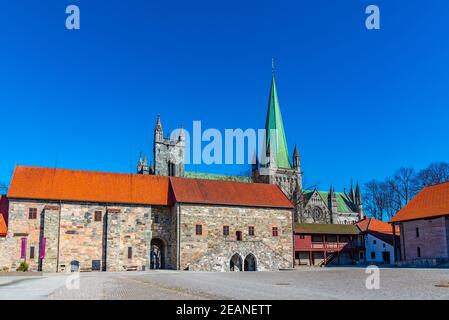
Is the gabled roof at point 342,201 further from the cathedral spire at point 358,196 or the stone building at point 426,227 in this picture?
the stone building at point 426,227

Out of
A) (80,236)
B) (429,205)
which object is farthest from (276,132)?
(80,236)

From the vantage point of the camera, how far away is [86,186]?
4481 cm

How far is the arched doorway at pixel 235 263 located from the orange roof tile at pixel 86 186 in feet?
27.6

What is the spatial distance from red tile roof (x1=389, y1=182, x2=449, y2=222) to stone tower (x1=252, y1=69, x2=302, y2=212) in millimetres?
40447

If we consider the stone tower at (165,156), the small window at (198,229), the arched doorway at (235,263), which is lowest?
the arched doorway at (235,263)

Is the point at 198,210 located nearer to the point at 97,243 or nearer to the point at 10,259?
the point at 97,243

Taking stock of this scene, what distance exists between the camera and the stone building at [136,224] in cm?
4059

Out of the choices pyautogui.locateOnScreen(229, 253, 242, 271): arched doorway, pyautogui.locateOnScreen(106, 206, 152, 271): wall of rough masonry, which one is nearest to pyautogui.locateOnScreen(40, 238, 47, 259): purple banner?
pyautogui.locateOnScreen(106, 206, 152, 271): wall of rough masonry

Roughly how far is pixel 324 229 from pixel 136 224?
23067 mm

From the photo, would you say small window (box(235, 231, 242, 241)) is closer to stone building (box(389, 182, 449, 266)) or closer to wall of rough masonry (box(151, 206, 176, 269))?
wall of rough masonry (box(151, 206, 176, 269))

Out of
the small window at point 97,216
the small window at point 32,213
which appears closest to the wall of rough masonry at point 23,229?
the small window at point 32,213

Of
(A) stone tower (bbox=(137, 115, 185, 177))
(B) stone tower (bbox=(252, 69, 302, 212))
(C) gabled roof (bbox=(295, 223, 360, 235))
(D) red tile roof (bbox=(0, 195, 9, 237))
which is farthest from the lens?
(B) stone tower (bbox=(252, 69, 302, 212))

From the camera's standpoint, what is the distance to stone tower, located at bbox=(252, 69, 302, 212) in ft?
298
